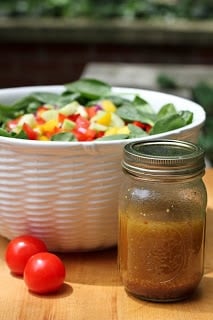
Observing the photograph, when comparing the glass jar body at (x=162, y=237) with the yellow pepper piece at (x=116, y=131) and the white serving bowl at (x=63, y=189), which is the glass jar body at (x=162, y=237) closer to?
the white serving bowl at (x=63, y=189)

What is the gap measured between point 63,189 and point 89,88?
1.44 ft

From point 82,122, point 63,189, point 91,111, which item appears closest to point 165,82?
point 91,111

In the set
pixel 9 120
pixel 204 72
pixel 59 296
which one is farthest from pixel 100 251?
pixel 204 72

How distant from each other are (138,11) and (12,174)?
4331 millimetres

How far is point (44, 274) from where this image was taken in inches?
56.6

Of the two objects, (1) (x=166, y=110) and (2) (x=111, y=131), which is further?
(1) (x=166, y=110)

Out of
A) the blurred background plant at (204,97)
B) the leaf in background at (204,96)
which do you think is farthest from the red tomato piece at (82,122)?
the leaf in background at (204,96)

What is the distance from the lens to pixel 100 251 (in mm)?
1646

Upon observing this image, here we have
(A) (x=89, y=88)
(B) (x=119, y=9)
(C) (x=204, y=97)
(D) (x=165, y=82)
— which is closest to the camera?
(A) (x=89, y=88)

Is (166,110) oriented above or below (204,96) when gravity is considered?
above

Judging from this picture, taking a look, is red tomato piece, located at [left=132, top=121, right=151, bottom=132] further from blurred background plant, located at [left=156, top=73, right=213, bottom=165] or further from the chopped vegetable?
blurred background plant, located at [left=156, top=73, right=213, bottom=165]

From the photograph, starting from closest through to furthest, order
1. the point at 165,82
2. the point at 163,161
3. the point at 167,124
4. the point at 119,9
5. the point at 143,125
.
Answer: the point at 163,161
the point at 167,124
the point at 143,125
the point at 165,82
the point at 119,9

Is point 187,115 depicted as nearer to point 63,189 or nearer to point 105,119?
point 105,119

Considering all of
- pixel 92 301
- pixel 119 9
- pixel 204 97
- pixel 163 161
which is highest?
pixel 163 161
